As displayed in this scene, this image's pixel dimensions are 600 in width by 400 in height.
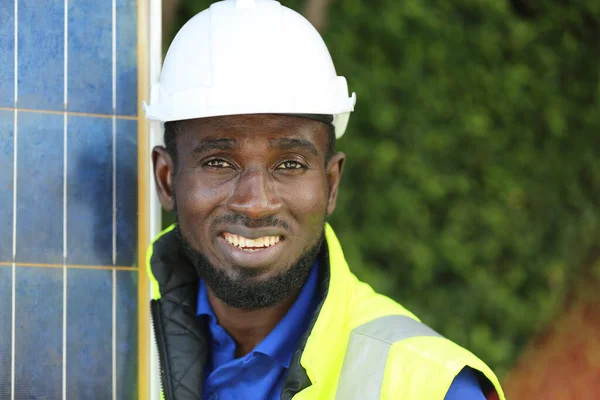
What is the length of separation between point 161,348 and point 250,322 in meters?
0.26

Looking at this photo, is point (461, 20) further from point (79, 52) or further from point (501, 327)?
point (79, 52)

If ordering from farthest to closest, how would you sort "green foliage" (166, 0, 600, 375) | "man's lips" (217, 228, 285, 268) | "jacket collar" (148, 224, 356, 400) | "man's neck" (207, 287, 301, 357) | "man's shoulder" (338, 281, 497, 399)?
"green foliage" (166, 0, 600, 375) < "man's neck" (207, 287, 301, 357) < "man's lips" (217, 228, 285, 268) < "jacket collar" (148, 224, 356, 400) < "man's shoulder" (338, 281, 497, 399)

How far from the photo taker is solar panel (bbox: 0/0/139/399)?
2.55 m

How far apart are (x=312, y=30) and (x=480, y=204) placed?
3.33 m

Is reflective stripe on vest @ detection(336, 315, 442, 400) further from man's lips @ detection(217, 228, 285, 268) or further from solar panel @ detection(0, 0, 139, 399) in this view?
solar panel @ detection(0, 0, 139, 399)

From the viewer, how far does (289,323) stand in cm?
266

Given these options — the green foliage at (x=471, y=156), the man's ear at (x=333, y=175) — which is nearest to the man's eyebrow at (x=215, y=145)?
the man's ear at (x=333, y=175)

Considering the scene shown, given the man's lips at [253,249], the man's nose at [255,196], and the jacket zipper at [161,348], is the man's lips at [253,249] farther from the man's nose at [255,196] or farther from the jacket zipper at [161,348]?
the jacket zipper at [161,348]

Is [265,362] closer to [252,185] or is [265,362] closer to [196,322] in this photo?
[196,322]

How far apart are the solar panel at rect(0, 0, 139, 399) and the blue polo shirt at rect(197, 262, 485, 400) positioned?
0.81 feet

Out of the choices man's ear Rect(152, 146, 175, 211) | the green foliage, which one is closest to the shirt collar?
man's ear Rect(152, 146, 175, 211)

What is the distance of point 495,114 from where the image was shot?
19.2 ft

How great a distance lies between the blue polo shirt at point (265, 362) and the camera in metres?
2.57

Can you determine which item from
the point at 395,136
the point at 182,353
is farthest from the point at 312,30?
the point at 395,136
